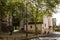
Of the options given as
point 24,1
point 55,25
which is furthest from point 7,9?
point 55,25

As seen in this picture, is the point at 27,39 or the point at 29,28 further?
the point at 29,28

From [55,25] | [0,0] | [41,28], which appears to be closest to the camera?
[0,0]

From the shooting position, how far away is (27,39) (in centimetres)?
1989

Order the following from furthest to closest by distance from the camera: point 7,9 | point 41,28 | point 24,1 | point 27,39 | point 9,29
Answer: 1. point 41,28
2. point 9,29
3. point 27,39
4. point 24,1
5. point 7,9

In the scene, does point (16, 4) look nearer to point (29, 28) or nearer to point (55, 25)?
point (29, 28)

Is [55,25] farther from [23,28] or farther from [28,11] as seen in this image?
[28,11]

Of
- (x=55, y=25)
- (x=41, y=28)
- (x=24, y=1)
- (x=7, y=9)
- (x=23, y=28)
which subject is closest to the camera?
(x=7, y=9)

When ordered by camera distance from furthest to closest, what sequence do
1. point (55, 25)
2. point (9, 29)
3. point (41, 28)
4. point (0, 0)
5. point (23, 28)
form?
1. point (55, 25)
2. point (23, 28)
3. point (41, 28)
4. point (9, 29)
5. point (0, 0)

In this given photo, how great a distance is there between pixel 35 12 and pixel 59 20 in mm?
16790

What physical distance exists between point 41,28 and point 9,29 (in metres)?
4.87

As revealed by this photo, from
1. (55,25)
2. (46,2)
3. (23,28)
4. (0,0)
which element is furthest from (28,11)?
(55,25)

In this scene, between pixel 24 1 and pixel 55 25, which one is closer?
pixel 24 1

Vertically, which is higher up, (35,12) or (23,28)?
(35,12)

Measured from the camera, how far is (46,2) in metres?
18.2
